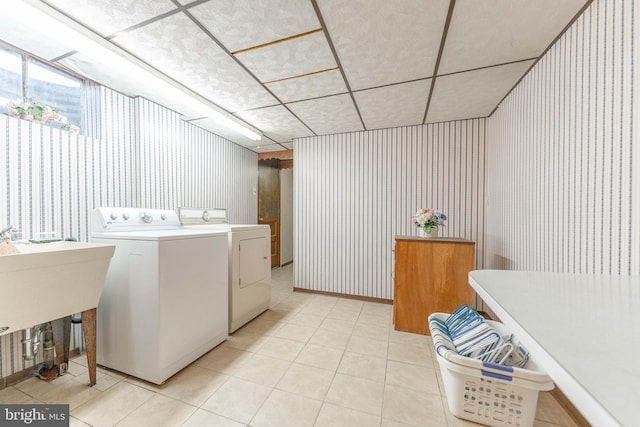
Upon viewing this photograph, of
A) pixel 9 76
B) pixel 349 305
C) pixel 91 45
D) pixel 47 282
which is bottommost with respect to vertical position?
pixel 349 305

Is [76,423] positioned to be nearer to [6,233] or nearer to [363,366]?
[6,233]

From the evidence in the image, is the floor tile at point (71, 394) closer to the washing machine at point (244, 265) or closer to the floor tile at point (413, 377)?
the washing machine at point (244, 265)

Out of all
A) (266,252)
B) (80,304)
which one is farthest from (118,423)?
(266,252)

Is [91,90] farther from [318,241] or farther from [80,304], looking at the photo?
[318,241]

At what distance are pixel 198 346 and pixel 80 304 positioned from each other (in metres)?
0.84

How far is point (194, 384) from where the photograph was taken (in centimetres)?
165

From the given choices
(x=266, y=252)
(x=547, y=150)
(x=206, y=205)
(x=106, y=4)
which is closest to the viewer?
(x=106, y=4)

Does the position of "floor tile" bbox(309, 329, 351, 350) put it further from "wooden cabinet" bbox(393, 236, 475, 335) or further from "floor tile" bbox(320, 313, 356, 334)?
"wooden cabinet" bbox(393, 236, 475, 335)

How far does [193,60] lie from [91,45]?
0.58 metres

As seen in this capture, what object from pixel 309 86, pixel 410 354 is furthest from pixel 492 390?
pixel 309 86

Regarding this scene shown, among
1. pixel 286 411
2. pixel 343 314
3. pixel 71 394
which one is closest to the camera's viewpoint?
pixel 286 411

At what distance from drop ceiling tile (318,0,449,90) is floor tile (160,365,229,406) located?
248 centimetres

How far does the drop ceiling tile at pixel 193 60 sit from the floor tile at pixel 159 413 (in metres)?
2.33

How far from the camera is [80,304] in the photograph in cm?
152
